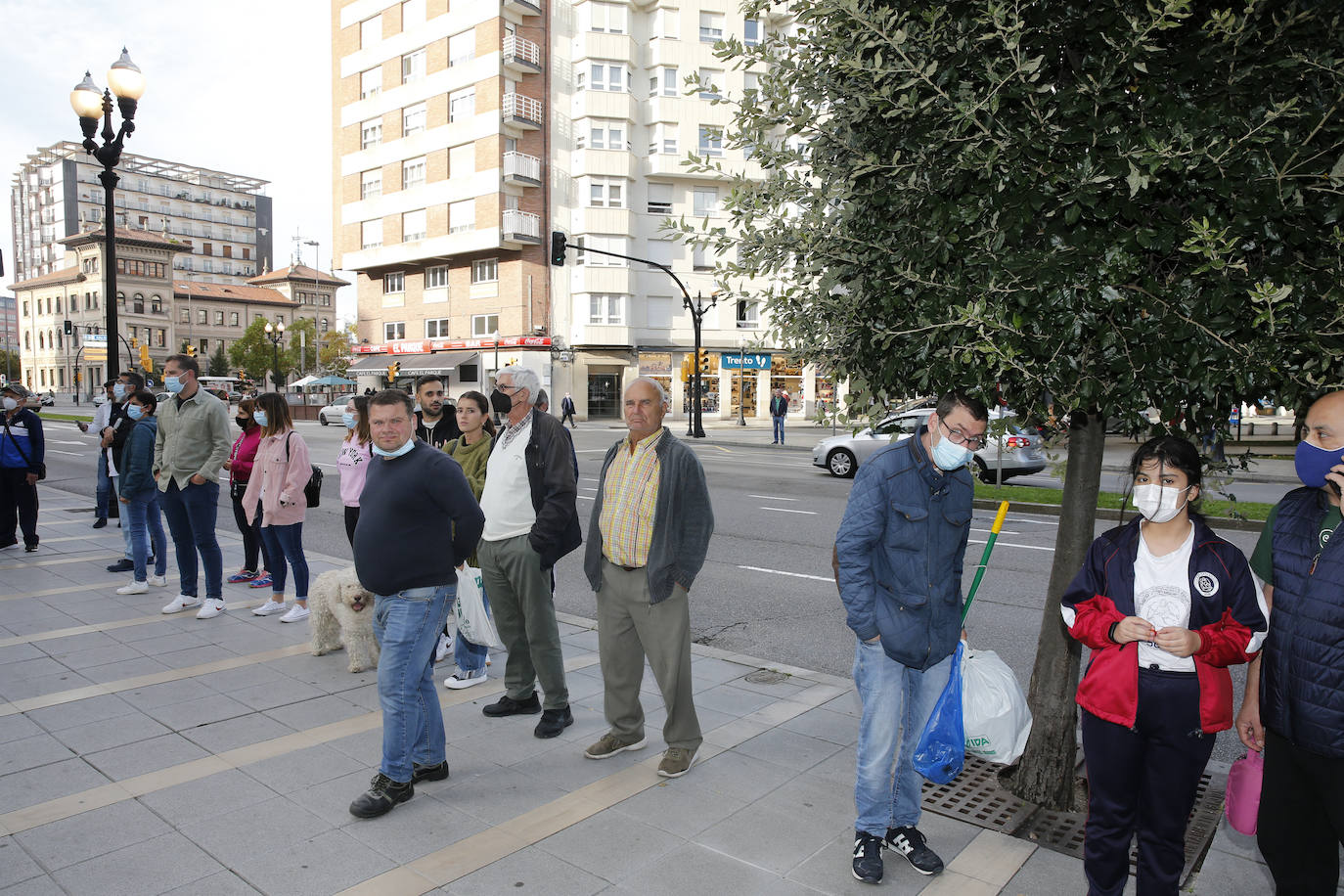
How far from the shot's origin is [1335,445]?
8.61 feet

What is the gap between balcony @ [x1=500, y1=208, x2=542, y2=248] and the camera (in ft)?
138

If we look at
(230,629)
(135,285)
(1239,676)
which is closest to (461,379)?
(230,629)

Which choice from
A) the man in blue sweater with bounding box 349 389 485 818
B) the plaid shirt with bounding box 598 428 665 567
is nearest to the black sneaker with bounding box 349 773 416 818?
the man in blue sweater with bounding box 349 389 485 818

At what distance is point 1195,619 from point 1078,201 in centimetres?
144

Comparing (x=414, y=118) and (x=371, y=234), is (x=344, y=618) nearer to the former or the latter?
(x=414, y=118)

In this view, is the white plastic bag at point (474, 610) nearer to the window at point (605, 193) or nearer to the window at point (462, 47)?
the window at point (605, 193)

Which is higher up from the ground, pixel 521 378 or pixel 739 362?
pixel 739 362

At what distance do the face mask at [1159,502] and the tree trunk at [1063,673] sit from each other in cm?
114

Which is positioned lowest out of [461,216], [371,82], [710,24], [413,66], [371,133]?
[461,216]

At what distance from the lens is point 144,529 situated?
317 inches

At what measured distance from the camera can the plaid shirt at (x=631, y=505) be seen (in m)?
4.29

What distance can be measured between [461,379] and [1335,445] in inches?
1803

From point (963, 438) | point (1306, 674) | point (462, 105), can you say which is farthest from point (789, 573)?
point (462, 105)

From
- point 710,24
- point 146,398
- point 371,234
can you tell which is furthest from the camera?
point 371,234
